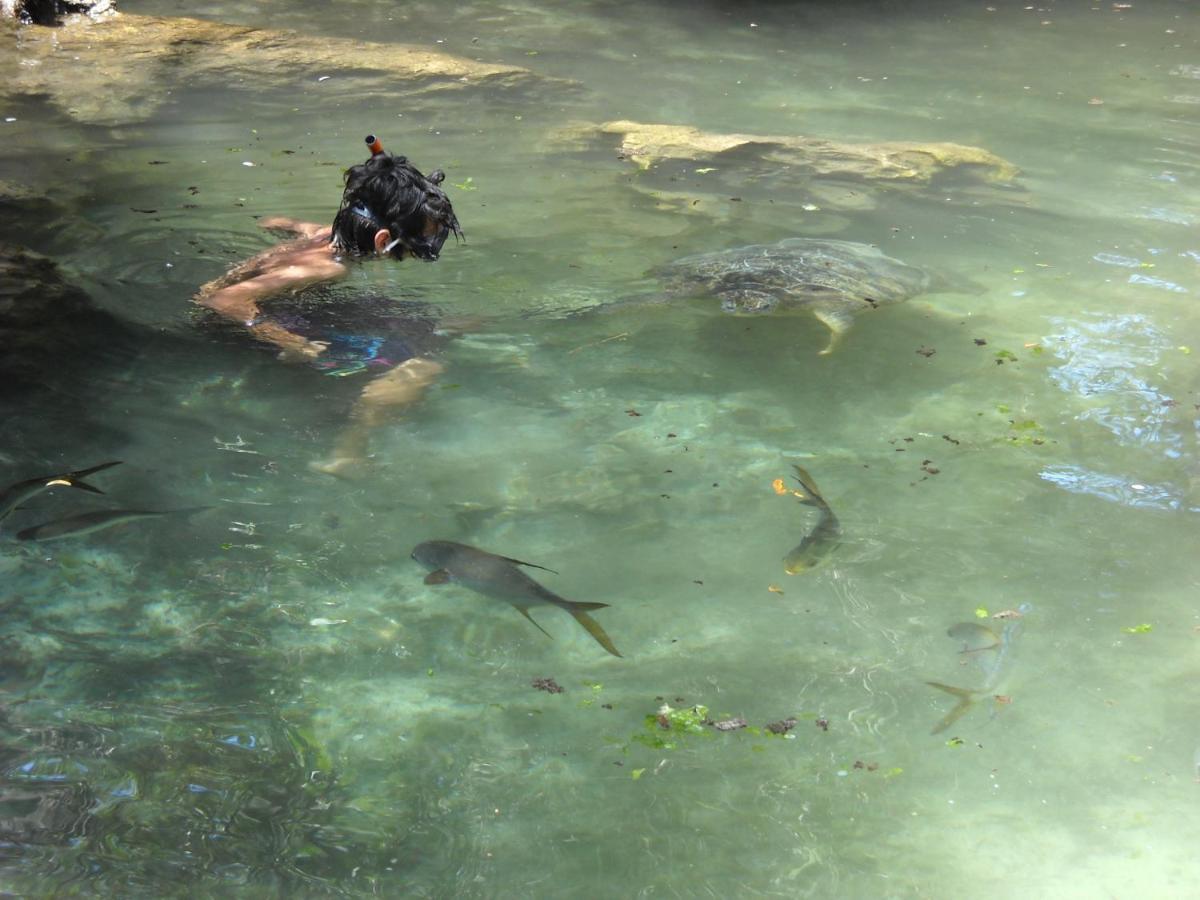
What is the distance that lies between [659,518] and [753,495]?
1.45 ft

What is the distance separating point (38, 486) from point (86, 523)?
40 cm

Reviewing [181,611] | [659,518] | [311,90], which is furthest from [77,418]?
[311,90]

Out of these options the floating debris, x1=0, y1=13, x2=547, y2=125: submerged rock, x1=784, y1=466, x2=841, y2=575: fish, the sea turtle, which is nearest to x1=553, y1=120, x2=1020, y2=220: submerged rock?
the sea turtle

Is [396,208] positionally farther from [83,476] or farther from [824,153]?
[824,153]

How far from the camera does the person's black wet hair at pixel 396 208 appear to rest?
522 centimetres

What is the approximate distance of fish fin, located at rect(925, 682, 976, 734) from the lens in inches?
139

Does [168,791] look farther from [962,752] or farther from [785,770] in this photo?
[962,752]

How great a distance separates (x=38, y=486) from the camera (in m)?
4.50

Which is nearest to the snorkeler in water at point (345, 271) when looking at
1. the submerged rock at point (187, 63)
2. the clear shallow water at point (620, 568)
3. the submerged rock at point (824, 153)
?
the clear shallow water at point (620, 568)

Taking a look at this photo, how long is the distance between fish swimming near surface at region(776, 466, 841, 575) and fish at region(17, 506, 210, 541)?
2.38 m

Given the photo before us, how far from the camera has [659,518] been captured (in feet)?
15.1

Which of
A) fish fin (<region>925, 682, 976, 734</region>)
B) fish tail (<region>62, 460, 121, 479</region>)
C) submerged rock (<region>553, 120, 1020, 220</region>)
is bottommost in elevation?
fish fin (<region>925, 682, 976, 734</region>)

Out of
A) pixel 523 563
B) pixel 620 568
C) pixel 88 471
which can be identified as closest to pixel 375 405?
pixel 88 471

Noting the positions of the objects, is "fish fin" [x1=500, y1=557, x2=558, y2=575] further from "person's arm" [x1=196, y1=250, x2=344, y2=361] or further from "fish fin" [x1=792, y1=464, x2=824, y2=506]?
"person's arm" [x1=196, y1=250, x2=344, y2=361]
